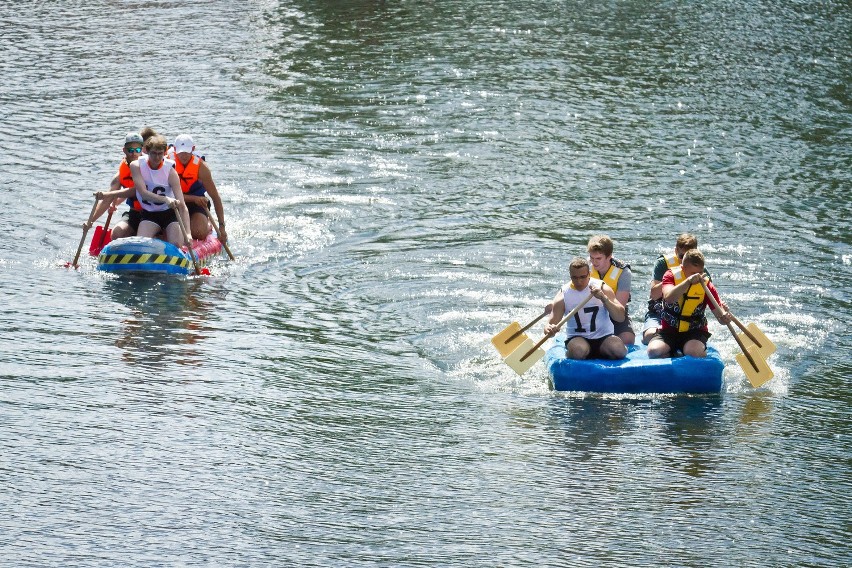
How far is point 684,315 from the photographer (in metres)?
11.8

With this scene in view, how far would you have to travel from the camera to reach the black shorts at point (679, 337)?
467 inches

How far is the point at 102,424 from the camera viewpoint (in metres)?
10.6

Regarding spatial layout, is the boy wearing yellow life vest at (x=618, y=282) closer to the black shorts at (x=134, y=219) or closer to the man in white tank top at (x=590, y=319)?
the man in white tank top at (x=590, y=319)

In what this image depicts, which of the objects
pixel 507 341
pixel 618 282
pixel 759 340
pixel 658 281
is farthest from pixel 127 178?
pixel 759 340

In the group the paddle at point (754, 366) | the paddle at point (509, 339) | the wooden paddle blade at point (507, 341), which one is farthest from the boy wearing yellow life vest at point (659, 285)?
the wooden paddle blade at point (507, 341)

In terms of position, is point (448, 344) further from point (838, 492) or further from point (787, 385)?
point (838, 492)

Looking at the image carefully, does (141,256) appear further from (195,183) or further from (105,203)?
(195,183)

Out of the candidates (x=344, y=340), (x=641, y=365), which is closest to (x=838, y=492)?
(x=641, y=365)

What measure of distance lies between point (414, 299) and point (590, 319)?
126 inches

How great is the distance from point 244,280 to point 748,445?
6.68 meters

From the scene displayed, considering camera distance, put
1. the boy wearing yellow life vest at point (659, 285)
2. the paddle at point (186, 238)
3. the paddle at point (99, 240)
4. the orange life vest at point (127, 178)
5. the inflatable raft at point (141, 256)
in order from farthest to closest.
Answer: the paddle at point (99, 240) < the orange life vest at point (127, 178) < the paddle at point (186, 238) < the inflatable raft at point (141, 256) < the boy wearing yellow life vest at point (659, 285)

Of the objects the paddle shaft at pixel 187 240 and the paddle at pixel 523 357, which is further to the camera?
the paddle shaft at pixel 187 240

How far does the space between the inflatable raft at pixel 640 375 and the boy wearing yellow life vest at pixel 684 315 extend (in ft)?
0.61

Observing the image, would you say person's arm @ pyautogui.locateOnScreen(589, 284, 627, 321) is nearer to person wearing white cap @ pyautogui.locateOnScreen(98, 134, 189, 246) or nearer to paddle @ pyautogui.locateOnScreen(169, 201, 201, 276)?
paddle @ pyautogui.locateOnScreen(169, 201, 201, 276)
